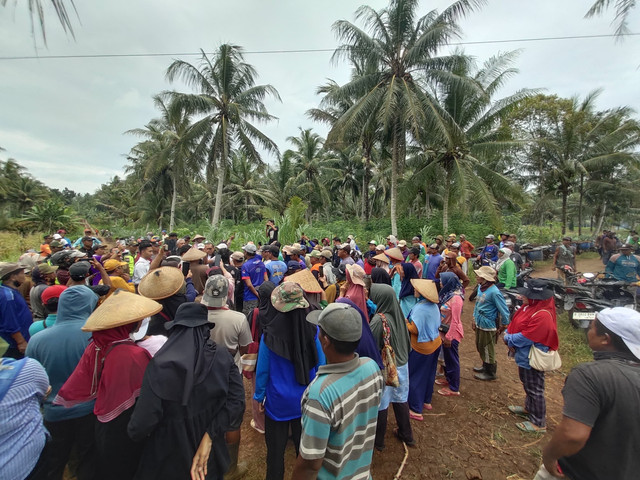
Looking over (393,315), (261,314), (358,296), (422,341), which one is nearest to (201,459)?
(261,314)

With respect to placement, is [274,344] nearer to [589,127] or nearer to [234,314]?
[234,314]

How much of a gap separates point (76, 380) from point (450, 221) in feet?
57.5

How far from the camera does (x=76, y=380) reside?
6.41 ft

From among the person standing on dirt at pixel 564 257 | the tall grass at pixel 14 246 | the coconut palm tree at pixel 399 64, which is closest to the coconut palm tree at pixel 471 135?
the coconut palm tree at pixel 399 64

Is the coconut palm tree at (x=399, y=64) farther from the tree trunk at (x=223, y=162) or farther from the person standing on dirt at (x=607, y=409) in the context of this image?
the person standing on dirt at (x=607, y=409)

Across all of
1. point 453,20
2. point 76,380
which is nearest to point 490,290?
point 76,380

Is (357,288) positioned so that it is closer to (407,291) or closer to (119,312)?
(407,291)

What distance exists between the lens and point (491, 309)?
4.23 meters

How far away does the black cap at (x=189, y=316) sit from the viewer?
5.73 ft

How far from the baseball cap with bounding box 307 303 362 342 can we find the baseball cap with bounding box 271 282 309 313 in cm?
61

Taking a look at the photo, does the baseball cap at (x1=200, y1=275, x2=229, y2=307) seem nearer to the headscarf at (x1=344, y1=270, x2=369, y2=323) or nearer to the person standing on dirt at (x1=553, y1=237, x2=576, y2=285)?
the headscarf at (x1=344, y1=270, x2=369, y2=323)

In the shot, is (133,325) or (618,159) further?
(618,159)

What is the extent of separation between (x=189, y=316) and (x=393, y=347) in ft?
6.63

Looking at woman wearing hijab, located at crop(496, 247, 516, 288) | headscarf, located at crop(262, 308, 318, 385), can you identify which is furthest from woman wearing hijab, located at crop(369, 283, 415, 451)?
woman wearing hijab, located at crop(496, 247, 516, 288)
